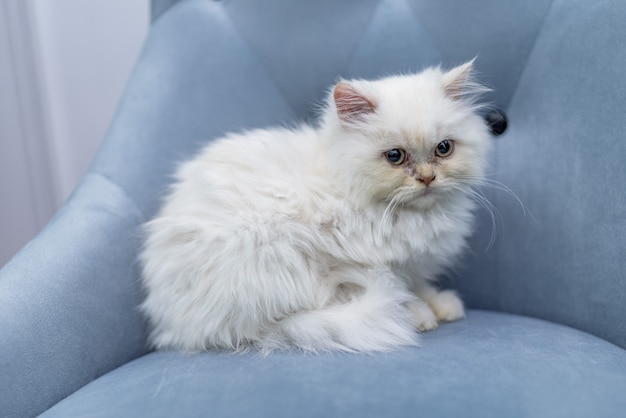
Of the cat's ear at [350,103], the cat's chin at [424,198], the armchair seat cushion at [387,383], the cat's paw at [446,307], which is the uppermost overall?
the cat's ear at [350,103]

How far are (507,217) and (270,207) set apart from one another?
617 mm

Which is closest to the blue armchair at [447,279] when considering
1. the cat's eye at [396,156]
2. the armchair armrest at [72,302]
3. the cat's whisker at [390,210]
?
the armchair armrest at [72,302]

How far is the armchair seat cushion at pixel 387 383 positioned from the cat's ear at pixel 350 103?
→ 0.46 m

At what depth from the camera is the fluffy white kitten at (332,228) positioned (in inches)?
45.0

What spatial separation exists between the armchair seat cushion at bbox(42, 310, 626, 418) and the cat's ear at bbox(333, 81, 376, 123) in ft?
1.49

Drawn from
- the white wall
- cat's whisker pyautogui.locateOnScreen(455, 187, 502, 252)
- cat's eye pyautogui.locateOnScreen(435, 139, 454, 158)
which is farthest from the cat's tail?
the white wall

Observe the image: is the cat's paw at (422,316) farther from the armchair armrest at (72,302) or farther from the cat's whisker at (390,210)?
the armchair armrest at (72,302)

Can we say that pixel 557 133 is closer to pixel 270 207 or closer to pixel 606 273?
pixel 606 273

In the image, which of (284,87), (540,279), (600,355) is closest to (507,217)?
(540,279)

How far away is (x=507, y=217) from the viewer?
1.46 m

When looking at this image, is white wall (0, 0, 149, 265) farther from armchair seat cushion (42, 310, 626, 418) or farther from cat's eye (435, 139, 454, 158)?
cat's eye (435, 139, 454, 158)

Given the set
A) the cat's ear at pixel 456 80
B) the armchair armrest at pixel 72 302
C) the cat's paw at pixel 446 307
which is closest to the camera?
the armchair armrest at pixel 72 302

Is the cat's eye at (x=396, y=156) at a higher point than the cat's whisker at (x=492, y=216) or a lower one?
higher

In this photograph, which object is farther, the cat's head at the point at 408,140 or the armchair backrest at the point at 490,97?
the armchair backrest at the point at 490,97
